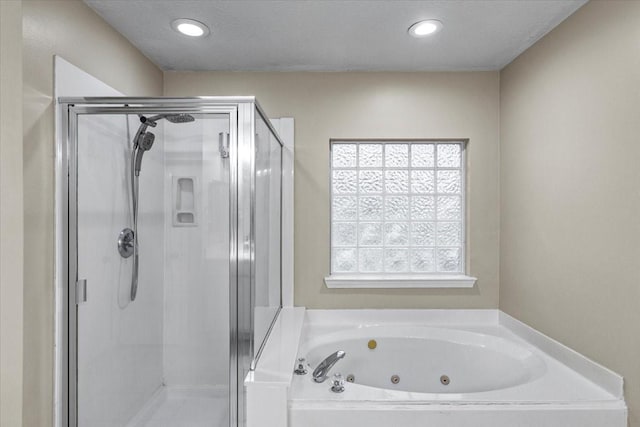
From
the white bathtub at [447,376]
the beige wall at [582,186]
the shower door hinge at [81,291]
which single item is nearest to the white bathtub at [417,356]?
the white bathtub at [447,376]

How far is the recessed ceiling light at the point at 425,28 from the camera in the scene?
1884mm

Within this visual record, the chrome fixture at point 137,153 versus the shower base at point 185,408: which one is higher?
the chrome fixture at point 137,153

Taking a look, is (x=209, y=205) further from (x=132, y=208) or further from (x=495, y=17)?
(x=495, y=17)

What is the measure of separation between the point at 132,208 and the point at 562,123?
2.02 meters

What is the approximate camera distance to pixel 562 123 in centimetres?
186

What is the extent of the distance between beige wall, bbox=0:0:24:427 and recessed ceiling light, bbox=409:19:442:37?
1.70 m

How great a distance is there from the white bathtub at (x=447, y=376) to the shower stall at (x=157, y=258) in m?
0.44

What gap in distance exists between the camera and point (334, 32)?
6.50ft

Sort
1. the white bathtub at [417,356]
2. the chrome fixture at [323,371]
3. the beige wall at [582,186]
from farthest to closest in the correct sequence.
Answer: the white bathtub at [417,356]
the chrome fixture at [323,371]
the beige wall at [582,186]

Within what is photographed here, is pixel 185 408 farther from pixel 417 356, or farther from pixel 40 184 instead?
pixel 417 356

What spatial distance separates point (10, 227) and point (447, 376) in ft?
7.50

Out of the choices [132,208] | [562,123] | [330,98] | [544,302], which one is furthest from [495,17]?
[132,208]

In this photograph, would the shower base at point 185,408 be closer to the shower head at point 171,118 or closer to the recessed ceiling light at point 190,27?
the shower head at point 171,118

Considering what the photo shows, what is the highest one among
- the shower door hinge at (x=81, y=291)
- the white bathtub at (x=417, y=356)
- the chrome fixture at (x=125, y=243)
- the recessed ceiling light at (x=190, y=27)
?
the recessed ceiling light at (x=190, y=27)
